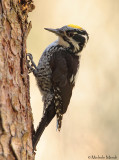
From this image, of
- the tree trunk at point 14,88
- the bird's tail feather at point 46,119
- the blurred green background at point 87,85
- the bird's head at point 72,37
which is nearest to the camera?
the tree trunk at point 14,88

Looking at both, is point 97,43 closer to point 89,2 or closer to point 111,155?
point 89,2

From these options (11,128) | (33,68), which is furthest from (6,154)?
(33,68)

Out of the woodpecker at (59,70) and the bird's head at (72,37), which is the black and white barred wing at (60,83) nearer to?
the woodpecker at (59,70)

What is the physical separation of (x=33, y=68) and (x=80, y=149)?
1.67 meters

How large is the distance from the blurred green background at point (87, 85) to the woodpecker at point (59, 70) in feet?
Answer: 2.79

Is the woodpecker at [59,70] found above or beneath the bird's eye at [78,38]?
beneath

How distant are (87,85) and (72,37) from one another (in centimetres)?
129

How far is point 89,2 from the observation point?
16.6 ft

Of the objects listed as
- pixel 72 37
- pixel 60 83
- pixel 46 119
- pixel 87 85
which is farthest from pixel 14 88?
pixel 87 85

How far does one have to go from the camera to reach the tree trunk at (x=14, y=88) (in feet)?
6.56

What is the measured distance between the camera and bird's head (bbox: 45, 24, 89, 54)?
3.75 meters

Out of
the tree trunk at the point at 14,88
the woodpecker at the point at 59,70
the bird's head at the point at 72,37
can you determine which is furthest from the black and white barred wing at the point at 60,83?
the tree trunk at the point at 14,88

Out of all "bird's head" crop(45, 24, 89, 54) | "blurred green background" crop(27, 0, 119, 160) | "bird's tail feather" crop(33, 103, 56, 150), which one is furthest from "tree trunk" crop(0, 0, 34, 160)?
"blurred green background" crop(27, 0, 119, 160)

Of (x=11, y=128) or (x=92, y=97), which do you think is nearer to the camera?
(x=11, y=128)
